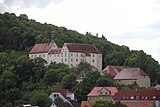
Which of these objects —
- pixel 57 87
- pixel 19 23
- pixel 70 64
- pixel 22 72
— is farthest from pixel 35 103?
pixel 19 23

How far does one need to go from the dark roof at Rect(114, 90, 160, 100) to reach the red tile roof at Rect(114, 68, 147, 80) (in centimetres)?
1501

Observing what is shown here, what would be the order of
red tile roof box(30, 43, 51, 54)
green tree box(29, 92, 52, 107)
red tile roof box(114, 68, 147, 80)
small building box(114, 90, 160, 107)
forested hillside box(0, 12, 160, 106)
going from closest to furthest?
1. small building box(114, 90, 160, 107)
2. green tree box(29, 92, 52, 107)
3. forested hillside box(0, 12, 160, 106)
4. red tile roof box(114, 68, 147, 80)
5. red tile roof box(30, 43, 51, 54)

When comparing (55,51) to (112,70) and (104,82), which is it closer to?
(112,70)

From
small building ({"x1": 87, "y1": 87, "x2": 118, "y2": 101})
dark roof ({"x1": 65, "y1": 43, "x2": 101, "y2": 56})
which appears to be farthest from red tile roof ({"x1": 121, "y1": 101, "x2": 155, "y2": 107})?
dark roof ({"x1": 65, "y1": 43, "x2": 101, "y2": 56})

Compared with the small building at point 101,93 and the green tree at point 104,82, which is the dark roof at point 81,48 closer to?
the green tree at point 104,82

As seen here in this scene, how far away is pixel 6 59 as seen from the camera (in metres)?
106

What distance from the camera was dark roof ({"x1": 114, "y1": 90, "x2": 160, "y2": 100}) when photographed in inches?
3258

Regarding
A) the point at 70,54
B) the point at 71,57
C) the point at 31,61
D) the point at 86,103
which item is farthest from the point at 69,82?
the point at 71,57

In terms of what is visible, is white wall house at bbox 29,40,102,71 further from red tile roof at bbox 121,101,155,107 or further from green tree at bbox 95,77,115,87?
red tile roof at bbox 121,101,155,107

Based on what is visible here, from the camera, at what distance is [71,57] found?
110m

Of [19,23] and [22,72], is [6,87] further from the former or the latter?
[19,23]

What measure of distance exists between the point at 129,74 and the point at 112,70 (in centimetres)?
609

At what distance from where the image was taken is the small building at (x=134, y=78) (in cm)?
10044

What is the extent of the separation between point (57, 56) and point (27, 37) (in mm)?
16541
